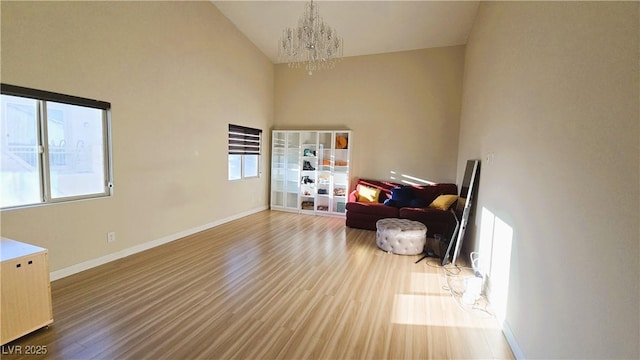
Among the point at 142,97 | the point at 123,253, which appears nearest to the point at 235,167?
the point at 142,97

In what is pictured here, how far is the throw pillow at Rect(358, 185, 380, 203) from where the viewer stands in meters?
5.62

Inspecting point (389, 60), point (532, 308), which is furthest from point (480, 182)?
point (389, 60)

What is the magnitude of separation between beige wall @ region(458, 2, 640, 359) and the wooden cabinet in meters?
3.41

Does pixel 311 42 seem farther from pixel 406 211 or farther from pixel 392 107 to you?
pixel 406 211

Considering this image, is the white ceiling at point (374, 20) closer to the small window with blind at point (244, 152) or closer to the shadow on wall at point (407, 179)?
the small window with blind at point (244, 152)

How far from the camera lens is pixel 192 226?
15.6 feet

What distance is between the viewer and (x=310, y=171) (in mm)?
6535

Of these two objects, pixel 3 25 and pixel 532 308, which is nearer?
pixel 532 308

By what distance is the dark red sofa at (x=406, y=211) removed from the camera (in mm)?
4715

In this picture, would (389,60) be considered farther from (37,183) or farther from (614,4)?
(37,183)

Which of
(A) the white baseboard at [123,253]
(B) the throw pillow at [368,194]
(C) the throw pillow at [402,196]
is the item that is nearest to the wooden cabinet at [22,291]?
(A) the white baseboard at [123,253]

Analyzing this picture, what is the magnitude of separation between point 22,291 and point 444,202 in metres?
5.04

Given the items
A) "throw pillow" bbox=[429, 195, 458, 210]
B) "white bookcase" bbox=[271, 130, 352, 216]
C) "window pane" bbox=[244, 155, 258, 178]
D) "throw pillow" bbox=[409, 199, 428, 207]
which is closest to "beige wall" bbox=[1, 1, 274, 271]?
"window pane" bbox=[244, 155, 258, 178]

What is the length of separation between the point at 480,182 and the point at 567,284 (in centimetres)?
229
